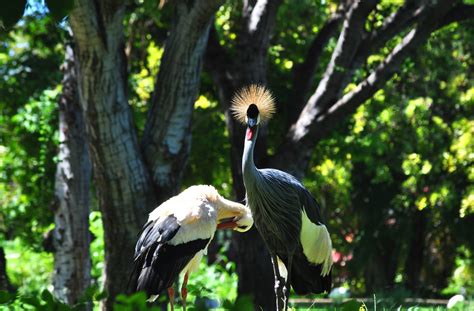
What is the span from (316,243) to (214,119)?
868cm

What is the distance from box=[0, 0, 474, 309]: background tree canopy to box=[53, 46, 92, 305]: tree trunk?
0.02m

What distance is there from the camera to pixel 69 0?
3.26 meters

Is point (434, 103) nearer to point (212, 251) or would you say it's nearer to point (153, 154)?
point (153, 154)

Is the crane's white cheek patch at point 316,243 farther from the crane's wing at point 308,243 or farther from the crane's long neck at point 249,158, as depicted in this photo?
the crane's long neck at point 249,158

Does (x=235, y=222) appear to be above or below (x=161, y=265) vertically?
above

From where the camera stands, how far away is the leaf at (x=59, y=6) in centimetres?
324

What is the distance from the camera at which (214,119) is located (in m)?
17.0

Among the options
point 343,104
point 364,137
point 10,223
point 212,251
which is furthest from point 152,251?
point 212,251

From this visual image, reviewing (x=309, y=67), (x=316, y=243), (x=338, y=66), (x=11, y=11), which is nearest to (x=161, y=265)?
(x=316, y=243)

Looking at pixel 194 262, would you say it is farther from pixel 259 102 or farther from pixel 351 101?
pixel 351 101

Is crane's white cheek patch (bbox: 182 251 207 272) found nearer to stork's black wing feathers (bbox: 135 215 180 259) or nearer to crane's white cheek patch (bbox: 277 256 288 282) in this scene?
stork's black wing feathers (bbox: 135 215 180 259)

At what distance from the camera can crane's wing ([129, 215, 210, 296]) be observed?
815 cm

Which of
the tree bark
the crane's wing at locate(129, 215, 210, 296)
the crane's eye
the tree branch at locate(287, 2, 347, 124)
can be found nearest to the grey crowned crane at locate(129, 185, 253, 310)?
the crane's wing at locate(129, 215, 210, 296)

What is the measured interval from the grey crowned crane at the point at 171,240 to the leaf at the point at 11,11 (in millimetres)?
5104
